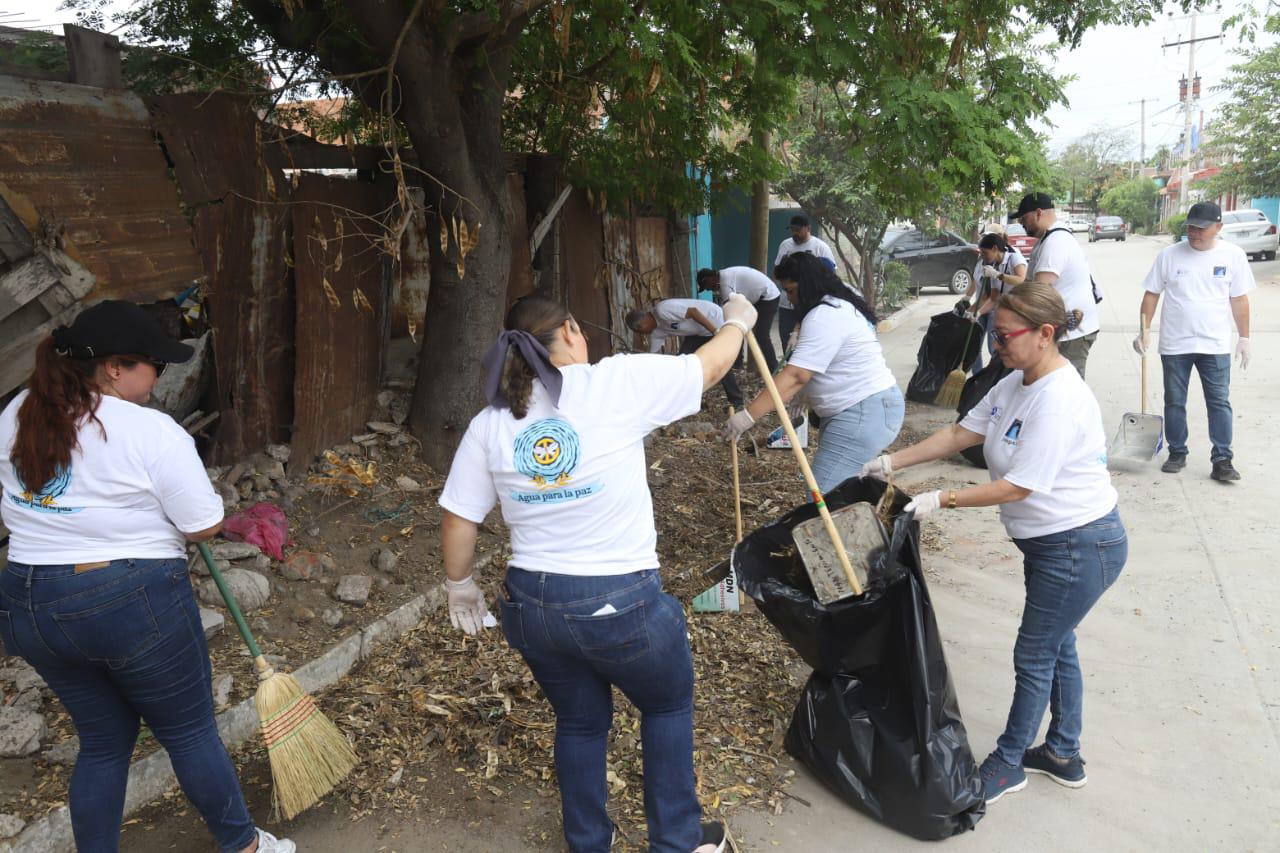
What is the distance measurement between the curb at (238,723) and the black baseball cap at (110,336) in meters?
1.49

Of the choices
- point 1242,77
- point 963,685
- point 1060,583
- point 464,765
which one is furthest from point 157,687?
point 1242,77

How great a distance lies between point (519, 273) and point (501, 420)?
542cm

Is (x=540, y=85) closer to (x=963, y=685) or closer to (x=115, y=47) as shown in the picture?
(x=115, y=47)

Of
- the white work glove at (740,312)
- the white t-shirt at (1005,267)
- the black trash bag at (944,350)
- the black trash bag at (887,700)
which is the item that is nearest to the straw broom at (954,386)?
the black trash bag at (944,350)

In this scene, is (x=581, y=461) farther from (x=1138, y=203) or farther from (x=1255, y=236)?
Answer: (x=1138, y=203)

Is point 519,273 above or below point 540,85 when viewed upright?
→ below

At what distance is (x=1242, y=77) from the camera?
26.2 meters

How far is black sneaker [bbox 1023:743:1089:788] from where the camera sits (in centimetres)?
327

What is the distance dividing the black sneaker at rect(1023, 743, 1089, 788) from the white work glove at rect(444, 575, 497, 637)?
78.8 inches

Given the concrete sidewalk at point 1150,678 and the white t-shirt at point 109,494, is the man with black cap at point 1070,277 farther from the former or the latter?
the white t-shirt at point 109,494

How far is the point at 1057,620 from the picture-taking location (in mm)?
3025

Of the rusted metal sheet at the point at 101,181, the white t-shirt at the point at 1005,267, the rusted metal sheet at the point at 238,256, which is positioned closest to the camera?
the rusted metal sheet at the point at 101,181

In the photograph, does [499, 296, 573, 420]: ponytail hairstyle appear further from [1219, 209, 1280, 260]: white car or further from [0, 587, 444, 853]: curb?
[1219, 209, 1280, 260]: white car

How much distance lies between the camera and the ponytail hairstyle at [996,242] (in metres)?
7.48
